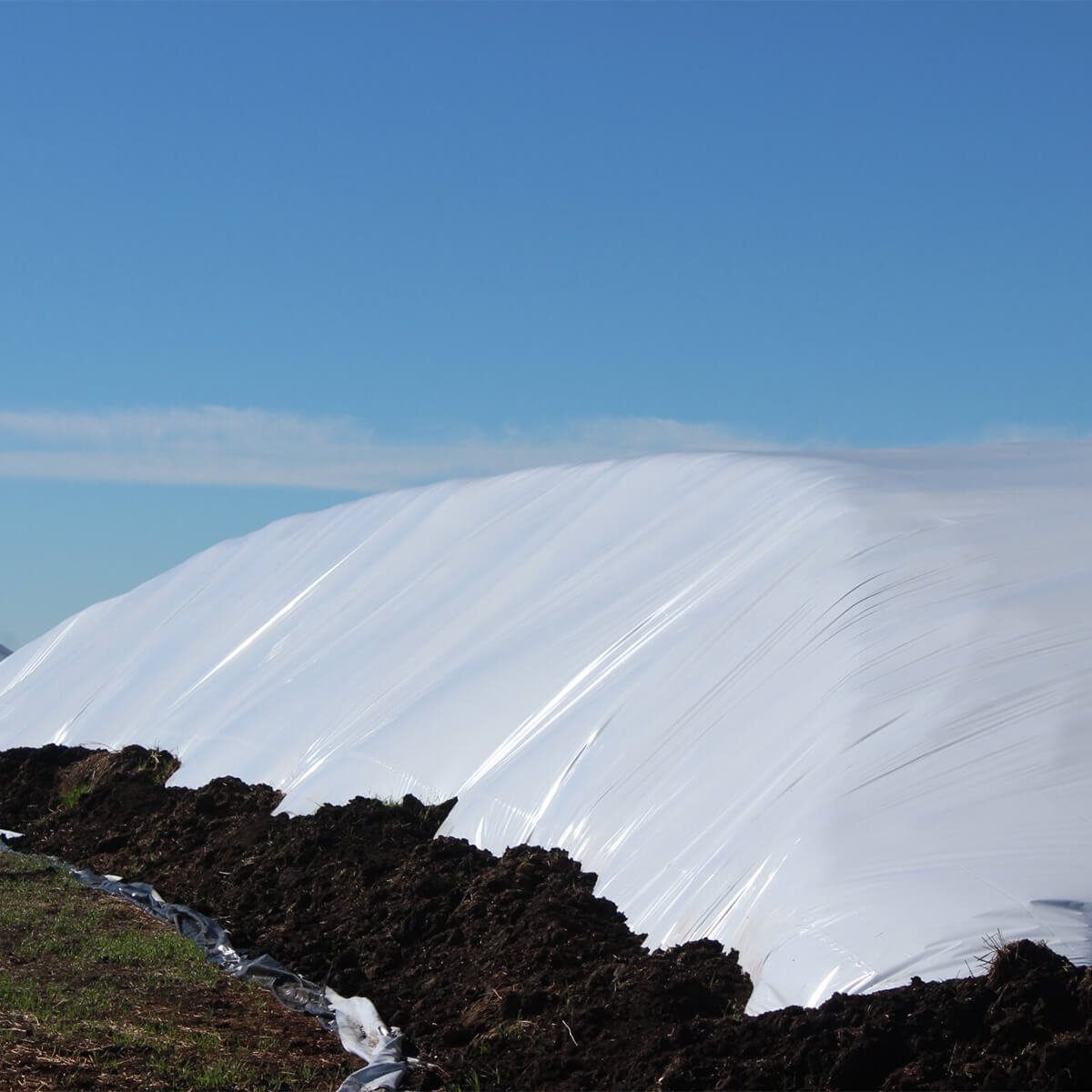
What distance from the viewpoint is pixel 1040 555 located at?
20.6 ft

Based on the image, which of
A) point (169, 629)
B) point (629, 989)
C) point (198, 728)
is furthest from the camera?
point (169, 629)

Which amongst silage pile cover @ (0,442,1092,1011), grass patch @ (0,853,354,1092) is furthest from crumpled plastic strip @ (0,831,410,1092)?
silage pile cover @ (0,442,1092,1011)

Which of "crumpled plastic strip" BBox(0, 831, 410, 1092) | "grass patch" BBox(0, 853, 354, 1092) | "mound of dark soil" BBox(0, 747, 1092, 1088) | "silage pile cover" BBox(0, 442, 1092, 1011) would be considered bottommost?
"grass patch" BBox(0, 853, 354, 1092)

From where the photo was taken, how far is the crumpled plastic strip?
455cm

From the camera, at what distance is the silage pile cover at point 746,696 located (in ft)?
14.7

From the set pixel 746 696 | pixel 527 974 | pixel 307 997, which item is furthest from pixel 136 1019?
pixel 746 696

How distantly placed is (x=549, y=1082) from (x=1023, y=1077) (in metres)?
1.48

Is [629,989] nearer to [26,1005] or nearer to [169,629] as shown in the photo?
[26,1005]

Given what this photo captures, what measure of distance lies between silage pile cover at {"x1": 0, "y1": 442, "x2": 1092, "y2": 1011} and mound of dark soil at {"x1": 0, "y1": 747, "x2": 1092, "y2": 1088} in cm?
21

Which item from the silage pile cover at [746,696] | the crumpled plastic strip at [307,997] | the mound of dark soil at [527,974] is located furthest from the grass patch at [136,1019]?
the silage pile cover at [746,696]

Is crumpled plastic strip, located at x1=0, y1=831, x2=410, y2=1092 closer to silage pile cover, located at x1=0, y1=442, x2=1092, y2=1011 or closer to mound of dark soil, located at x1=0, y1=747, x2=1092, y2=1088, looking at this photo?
mound of dark soil, located at x1=0, y1=747, x2=1092, y2=1088

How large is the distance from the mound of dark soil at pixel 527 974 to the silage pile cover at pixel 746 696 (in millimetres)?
213

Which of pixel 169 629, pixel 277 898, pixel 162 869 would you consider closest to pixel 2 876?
pixel 162 869

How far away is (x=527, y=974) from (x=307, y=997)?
3.60 ft
